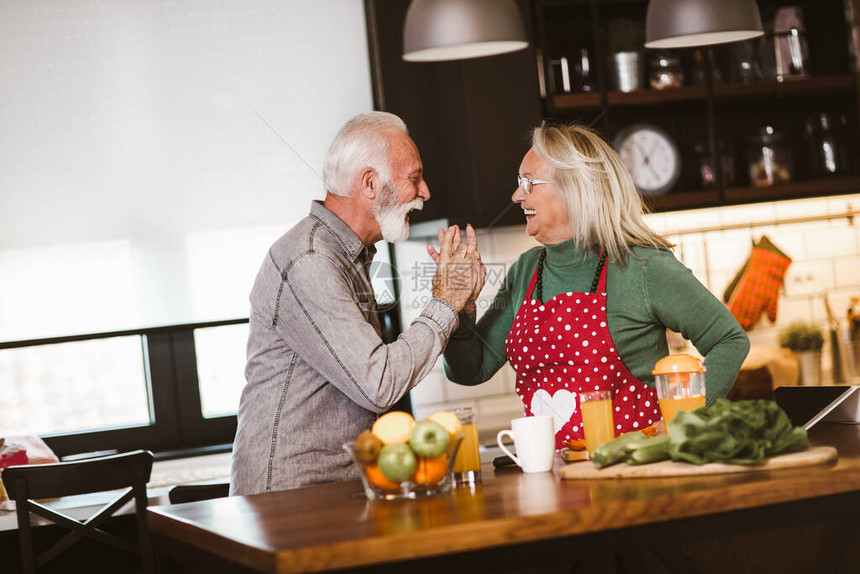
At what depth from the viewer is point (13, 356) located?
3.71 meters

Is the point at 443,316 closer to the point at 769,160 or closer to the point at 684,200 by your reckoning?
the point at 684,200

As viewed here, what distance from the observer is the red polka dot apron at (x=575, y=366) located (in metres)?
2.31

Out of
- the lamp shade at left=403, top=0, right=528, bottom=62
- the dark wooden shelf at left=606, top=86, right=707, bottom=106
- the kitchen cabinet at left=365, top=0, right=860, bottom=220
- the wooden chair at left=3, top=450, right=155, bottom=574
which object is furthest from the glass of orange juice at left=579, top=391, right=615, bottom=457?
the dark wooden shelf at left=606, top=86, right=707, bottom=106

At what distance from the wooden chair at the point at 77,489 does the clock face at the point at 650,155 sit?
208cm

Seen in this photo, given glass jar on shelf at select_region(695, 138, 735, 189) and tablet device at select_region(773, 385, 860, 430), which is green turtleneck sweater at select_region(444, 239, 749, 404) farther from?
glass jar on shelf at select_region(695, 138, 735, 189)

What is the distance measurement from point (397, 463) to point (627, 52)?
267cm

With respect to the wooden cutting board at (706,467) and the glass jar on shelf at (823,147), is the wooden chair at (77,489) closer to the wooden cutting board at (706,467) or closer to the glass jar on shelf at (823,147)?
the wooden cutting board at (706,467)

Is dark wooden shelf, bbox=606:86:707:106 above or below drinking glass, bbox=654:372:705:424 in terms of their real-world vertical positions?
above

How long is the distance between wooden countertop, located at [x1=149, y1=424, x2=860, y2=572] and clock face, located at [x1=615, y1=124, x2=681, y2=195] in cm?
224

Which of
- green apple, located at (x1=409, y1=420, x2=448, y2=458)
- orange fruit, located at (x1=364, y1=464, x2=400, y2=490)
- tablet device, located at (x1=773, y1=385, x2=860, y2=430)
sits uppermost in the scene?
green apple, located at (x1=409, y1=420, x2=448, y2=458)

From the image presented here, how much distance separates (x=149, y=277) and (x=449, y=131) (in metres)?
1.22

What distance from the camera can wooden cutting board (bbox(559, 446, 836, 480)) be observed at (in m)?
1.57

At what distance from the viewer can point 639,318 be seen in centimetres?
231

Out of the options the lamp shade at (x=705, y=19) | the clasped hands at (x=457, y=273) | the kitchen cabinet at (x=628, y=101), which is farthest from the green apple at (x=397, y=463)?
the kitchen cabinet at (x=628, y=101)
